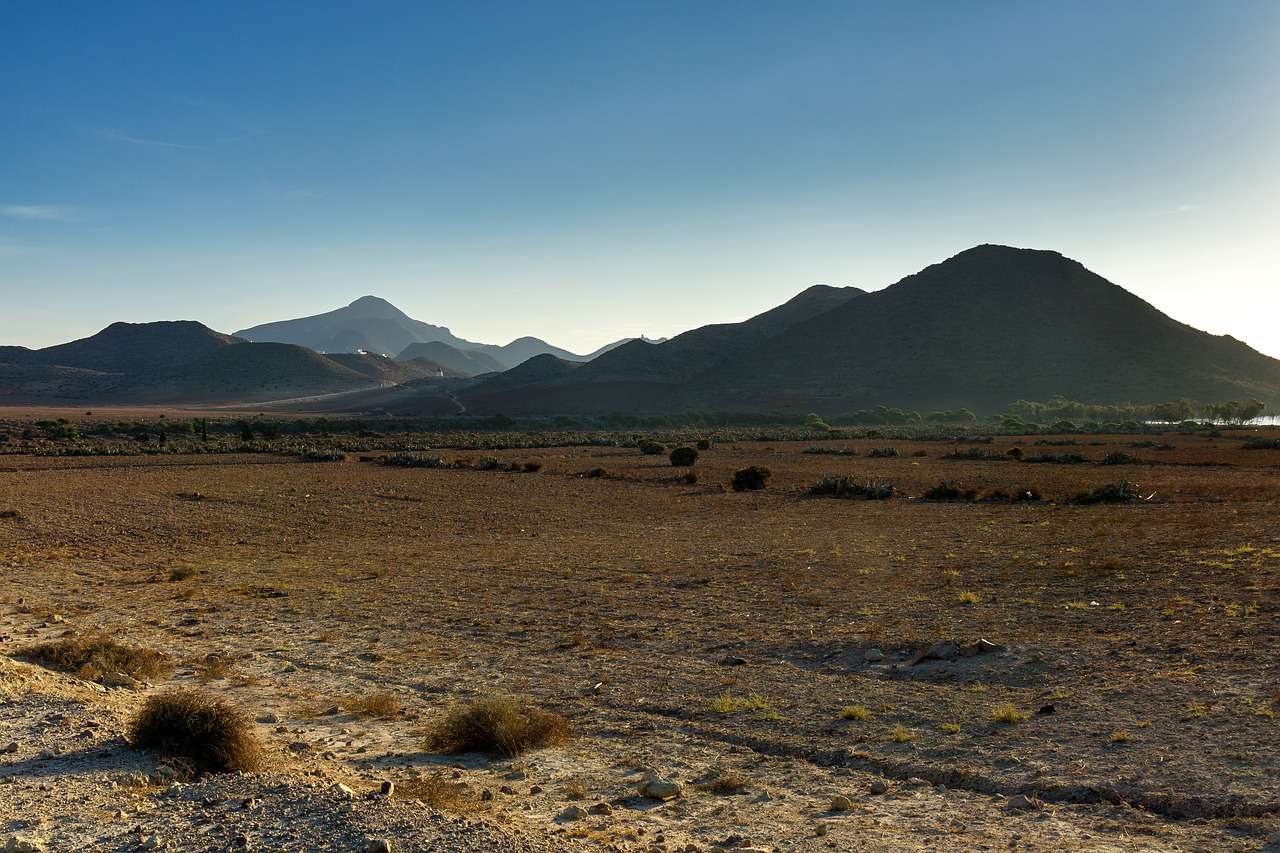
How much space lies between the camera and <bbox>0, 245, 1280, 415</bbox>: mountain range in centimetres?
13212

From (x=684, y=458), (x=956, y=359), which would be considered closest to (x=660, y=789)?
(x=684, y=458)

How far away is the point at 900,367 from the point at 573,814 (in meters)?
142

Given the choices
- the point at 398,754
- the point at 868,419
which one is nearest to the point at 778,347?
the point at 868,419

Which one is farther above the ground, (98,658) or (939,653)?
(98,658)

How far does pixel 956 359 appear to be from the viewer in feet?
461

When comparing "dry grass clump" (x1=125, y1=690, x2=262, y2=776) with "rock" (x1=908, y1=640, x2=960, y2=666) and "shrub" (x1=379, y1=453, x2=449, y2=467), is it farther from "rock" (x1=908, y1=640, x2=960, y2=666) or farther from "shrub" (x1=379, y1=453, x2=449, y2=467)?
"shrub" (x1=379, y1=453, x2=449, y2=467)

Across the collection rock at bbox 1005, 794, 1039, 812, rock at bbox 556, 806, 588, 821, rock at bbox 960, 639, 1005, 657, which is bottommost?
rock at bbox 960, 639, 1005, 657

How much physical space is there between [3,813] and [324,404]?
158 meters

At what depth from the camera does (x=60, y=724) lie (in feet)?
26.6

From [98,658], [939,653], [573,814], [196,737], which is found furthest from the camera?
[939,653]

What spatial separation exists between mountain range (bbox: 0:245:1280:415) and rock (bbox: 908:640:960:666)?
385ft

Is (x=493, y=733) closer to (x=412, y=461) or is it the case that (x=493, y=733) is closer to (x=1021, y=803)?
(x=1021, y=803)

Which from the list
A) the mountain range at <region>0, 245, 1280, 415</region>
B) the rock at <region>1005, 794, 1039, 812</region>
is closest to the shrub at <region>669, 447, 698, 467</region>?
the rock at <region>1005, 794, 1039, 812</region>

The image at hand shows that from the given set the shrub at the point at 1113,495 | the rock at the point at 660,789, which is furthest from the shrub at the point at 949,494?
the rock at the point at 660,789
